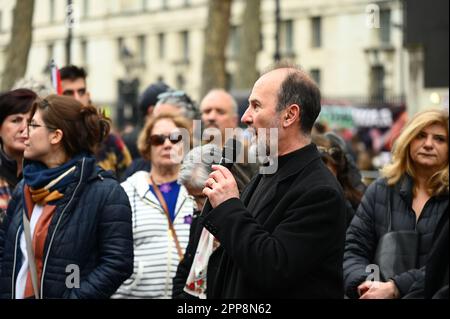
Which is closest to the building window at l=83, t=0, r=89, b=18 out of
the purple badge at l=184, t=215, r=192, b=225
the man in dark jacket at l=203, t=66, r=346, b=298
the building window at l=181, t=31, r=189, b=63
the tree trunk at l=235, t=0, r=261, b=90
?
the building window at l=181, t=31, r=189, b=63

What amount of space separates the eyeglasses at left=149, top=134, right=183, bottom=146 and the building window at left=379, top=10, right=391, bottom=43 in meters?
45.8

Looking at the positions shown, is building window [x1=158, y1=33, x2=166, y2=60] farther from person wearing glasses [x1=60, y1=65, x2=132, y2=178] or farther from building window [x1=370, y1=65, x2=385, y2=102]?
person wearing glasses [x1=60, y1=65, x2=132, y2=178]

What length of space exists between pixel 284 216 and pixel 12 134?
3262mm

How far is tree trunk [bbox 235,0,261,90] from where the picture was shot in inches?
1203

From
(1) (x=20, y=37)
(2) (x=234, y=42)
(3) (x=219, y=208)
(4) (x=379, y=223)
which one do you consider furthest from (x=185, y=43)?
(3) (x=219, y=208)

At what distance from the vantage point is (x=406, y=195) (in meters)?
6.21

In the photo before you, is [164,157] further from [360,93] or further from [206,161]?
[360,93]

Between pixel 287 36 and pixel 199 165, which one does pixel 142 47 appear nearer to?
pixel 287 36

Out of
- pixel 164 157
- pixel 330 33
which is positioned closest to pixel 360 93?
pixel 330 33

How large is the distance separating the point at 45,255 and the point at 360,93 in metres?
51.1

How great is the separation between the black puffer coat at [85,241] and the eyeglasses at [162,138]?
1561 mm

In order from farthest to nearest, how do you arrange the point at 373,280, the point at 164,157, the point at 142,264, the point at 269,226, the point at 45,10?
the point at 45,10, the point at 164,157, the point at 142,264, the point at 373,280, the point at 269,226

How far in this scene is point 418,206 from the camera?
20.2 feet

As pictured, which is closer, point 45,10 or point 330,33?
point 330,33
